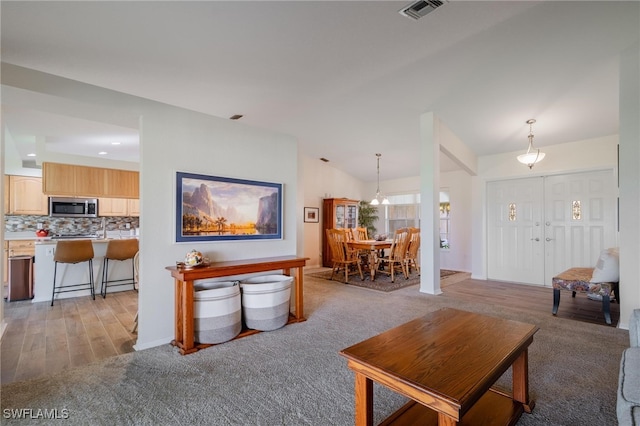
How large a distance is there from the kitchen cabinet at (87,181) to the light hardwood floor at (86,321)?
2.22 meters

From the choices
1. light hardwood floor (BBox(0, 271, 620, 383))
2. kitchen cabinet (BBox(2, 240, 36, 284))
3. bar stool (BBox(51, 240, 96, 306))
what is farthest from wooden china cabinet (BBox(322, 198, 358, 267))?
kitchen cabinet (BBox(2, 240, 36, 284))

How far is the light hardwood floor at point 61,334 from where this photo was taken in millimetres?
2453

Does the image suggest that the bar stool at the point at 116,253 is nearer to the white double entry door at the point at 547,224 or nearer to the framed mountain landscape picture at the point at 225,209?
the framed mountain landscape picture at the point at 225,209

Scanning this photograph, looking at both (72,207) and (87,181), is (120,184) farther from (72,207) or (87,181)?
(72,207)

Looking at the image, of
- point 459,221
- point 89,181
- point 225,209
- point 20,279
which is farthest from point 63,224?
point 459,221

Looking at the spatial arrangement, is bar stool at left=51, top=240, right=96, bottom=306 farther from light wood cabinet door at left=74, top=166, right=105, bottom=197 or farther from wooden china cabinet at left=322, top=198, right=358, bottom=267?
wooden china cabinet at left=322, top=198, right=358, bottom=267

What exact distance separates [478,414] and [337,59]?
2752 millimetres

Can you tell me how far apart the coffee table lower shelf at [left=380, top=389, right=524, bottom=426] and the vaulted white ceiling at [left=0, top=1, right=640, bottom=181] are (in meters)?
2.52

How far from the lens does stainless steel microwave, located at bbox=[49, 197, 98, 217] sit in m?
6.05

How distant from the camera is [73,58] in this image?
2.14 m

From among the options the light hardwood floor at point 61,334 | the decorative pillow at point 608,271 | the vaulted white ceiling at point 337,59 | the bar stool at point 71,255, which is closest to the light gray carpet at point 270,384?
the light hardwood floor at point 61,334

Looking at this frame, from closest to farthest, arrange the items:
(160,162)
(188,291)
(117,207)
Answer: (188,291)
(160,162)
(117,207)

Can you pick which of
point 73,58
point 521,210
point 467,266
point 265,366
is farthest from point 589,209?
point 73,58

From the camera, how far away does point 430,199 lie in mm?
4387
